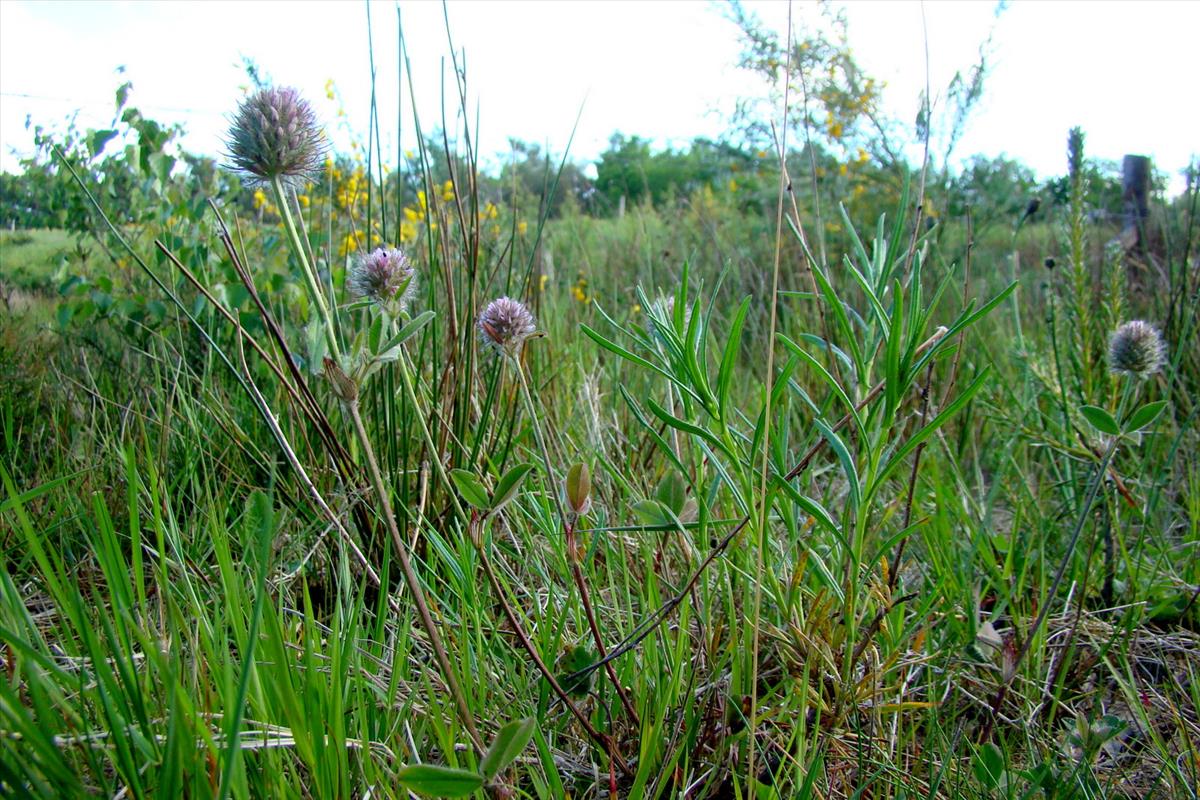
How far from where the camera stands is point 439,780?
70 centimetres

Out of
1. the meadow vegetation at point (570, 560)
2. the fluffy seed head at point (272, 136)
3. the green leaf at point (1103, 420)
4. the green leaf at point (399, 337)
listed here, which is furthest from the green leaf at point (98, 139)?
the green leaf at point (1103, 420)

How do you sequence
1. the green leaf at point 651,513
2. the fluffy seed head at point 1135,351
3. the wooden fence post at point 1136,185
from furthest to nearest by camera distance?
the wooden fence post at point 1136,185
the fluffy seed head at point 1135,351
the green leaf at point 651,513

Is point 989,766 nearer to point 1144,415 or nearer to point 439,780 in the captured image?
point 1144,415

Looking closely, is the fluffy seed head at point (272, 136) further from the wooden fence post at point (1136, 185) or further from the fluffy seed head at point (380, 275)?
the wooden fence post at point (1136, 185)

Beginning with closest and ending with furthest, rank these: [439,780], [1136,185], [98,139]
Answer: [439,780]
[98,139]
[1136,185]

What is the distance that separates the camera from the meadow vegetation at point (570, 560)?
851mm

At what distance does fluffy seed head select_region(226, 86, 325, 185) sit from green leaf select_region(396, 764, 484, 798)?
0.67m

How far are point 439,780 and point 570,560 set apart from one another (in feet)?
1.06

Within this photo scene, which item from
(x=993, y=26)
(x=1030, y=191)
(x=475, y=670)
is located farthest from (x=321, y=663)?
(x=1030, y=191)

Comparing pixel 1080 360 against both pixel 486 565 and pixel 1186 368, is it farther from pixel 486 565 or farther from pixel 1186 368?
pixel 486 565

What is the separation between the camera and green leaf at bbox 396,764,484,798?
0.69m

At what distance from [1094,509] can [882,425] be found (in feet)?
3.03

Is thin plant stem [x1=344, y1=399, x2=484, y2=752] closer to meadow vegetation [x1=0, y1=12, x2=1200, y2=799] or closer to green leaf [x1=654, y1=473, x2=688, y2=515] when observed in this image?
meadow vegetation [x1=0, y1=12, x2=1200, y2=799]

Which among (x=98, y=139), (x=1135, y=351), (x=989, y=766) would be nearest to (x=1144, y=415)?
(x=1135, y=351)
